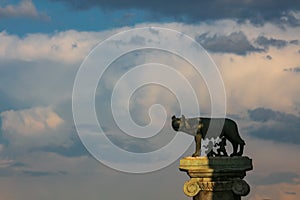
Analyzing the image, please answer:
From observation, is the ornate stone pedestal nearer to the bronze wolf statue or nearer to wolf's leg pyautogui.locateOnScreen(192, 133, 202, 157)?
wolf's leg pyautogui.locateOnScreen(192, 133, 202, 157)

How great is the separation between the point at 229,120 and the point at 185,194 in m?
4.28

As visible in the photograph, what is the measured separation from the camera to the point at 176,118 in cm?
7156

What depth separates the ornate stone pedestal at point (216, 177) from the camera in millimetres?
70000

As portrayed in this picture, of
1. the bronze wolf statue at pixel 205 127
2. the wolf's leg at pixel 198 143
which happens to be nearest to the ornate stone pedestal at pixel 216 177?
the wolf's leg at pixel 198 143

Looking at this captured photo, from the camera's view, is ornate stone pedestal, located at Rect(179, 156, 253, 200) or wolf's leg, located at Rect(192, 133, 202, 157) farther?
wolf's leg, located at Rect(192, 133, 202, 157)

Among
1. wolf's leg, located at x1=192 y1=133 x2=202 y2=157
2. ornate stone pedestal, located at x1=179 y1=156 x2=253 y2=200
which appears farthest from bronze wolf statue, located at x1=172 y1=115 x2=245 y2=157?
ornate stone pedestal, located at x1=179 y1=156 x2=253 y2=200

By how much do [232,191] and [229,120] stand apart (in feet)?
11.9

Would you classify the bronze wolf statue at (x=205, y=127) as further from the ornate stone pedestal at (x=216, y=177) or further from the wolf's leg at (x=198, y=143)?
the ornate stone pedestal at (x=216, y=177)

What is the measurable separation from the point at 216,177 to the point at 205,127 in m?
2.63

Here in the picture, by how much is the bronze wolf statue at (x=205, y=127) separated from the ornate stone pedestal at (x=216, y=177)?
1.22m

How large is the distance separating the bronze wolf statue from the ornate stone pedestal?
1225mm

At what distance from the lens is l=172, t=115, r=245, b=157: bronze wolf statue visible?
234 feet

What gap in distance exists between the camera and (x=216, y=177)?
2766 inches

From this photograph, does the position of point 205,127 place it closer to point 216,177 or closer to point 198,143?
point 198,143
